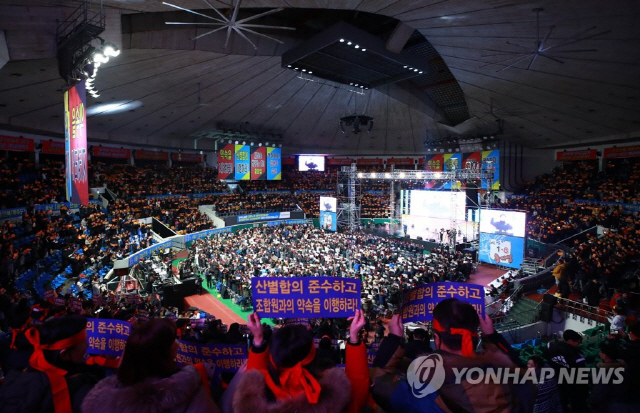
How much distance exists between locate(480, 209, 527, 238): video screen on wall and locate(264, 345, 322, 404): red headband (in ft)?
63.3

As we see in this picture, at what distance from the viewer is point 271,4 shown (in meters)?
10.4

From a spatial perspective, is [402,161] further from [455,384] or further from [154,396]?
[154,396]

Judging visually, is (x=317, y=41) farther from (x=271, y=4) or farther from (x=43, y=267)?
(x=43, y=267)

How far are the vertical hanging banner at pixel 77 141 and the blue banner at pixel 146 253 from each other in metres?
8.50

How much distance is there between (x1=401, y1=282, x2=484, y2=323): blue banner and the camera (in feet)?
13.4

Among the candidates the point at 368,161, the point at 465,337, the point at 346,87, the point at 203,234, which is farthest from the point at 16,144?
the point at 368,161

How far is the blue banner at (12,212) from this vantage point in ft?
49.5

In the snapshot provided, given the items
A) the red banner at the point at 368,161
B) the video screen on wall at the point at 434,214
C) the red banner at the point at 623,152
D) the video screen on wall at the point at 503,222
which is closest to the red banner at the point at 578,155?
the red banner at the point at 623,152

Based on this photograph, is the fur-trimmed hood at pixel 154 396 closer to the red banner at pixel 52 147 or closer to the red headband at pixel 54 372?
the red headband at pixel 54 372

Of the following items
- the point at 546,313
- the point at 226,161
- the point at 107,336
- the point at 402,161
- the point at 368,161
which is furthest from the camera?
the point at 368,161

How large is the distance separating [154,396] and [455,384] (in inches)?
58.3

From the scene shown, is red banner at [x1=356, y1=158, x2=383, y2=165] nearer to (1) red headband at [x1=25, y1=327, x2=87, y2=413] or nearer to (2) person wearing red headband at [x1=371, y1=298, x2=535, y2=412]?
(2) person wearing red headband at [x1=371, y1=298, x2=535, y2=412]

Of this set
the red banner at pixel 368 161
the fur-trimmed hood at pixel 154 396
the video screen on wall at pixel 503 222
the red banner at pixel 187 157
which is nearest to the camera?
the fur-trimmed hood at pixel 154 396

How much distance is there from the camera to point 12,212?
15656mm
